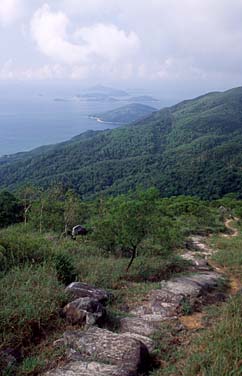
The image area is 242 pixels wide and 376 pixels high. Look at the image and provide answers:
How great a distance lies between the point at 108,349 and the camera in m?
4.34

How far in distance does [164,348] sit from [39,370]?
166cm

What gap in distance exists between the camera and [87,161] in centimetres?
9119

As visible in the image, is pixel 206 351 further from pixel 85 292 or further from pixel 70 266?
pixel 70 266

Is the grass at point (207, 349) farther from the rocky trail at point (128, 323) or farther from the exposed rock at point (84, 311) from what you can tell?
the exposed rock at point (84, 311)

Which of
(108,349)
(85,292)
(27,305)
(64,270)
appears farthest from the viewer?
(64,270)

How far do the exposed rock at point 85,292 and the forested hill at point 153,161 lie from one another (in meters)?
45.6

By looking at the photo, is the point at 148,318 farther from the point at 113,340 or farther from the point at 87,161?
the point at 87,161

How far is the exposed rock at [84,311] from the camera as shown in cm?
510

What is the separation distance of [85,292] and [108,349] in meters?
1.61

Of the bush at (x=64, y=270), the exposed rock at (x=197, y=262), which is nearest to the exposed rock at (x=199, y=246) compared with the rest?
the exposed rock at (x=197, y=262)

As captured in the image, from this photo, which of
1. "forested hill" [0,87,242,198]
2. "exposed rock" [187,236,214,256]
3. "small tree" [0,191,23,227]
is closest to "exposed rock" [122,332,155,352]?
"exposed rock" [187,236,214,256]

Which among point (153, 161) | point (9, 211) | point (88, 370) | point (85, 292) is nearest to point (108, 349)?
point (88, 370)

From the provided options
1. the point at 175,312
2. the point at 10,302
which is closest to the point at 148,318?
the point at 175,312

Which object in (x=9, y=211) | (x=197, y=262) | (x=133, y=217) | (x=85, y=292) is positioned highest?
(x=133, y=217)
